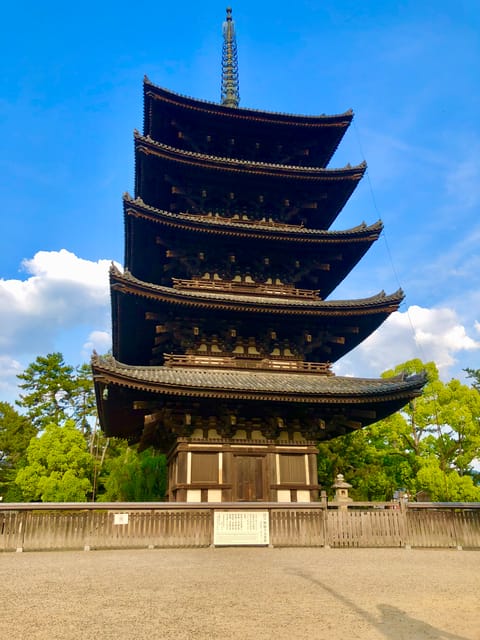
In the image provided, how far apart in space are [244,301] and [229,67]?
73.3ft

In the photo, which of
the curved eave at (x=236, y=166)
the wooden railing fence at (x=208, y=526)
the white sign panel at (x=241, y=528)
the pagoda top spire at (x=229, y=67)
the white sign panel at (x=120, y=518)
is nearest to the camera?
the wooden railing fence at (x=208, y=526)

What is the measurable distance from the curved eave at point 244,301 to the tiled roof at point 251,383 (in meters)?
2.45

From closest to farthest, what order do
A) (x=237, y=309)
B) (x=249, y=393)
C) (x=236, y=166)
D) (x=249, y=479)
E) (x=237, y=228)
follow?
(x=249, y=393)
(x=249, y=479)
(x=237, y=309)
(x=237, y=228)
(x=236, y=166)

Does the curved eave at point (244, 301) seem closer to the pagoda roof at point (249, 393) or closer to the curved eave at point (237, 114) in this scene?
the pagoda roof at point (249, 393)

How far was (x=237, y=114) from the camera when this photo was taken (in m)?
23.0

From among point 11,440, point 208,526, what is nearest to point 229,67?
point 208,526

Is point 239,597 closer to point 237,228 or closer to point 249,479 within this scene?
point 249,479

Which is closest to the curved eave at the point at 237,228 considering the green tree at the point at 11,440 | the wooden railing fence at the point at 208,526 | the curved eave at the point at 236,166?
the curved eave at the point at 236,166

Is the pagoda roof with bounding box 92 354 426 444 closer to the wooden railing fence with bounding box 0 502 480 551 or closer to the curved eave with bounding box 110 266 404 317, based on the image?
the curved eave with bounding box 110 266 404 317

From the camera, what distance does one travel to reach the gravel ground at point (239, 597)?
18.4 feet

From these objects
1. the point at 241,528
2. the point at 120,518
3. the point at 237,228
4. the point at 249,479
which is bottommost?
the point at 241,528

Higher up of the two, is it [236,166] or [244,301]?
[236,166]

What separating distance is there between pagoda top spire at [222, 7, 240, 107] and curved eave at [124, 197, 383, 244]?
40.9 ft

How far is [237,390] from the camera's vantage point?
52.6 feet
